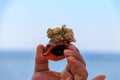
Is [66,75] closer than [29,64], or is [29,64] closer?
[66,75]

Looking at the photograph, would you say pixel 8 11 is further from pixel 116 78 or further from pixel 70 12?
pixel 116 78

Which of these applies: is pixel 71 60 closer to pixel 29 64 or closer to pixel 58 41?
pixel 58 41

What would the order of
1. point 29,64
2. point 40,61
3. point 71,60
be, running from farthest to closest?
point 29,64 → point 40,61 → point 71,60

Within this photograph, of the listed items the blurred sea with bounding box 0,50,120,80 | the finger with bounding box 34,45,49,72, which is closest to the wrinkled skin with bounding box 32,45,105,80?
the finger with bounding box 34,45,49,72

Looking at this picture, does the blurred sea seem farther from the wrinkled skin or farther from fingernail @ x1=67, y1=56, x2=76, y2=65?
fingernail @ x1=67, y1=56, x2=76, y2=65

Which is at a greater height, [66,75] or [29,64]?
[29,64]

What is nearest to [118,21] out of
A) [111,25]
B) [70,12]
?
[111,25]

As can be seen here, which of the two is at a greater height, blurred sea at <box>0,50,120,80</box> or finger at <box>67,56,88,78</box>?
blurred sea at <box>0,50,120,80</box>

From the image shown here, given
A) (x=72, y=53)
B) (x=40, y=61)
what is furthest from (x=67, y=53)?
(x=40, y=61)
